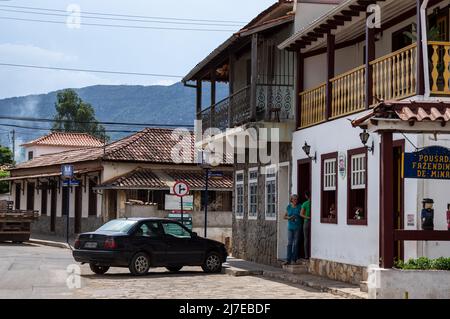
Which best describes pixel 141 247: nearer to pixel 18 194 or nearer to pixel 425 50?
pixel 425 50

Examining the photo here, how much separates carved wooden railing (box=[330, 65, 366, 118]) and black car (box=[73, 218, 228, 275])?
4799 millimetres

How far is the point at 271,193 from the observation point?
23531 mm

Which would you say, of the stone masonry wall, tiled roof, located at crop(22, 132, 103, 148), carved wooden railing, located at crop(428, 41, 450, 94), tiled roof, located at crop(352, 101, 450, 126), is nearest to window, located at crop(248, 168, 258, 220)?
the stone masonry wall

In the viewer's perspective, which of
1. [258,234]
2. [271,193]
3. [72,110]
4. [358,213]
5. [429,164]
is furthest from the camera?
[72,110]

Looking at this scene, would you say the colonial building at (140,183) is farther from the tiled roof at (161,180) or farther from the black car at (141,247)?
the black car at (141,247)

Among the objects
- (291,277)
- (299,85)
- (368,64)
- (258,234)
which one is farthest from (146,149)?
(368,64)

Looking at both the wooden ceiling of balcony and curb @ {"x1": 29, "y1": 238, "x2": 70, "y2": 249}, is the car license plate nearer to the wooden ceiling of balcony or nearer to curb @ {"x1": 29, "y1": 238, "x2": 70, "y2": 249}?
the wooden ceiling of balcony

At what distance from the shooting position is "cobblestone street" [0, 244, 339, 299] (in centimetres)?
1559

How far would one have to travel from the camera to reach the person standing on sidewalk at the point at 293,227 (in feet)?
67.7

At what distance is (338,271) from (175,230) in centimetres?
441

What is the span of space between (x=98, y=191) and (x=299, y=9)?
18.7 m

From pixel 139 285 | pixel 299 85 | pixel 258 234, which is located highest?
pixel 299 85

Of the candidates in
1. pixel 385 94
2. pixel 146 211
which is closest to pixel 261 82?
pixel 385 94

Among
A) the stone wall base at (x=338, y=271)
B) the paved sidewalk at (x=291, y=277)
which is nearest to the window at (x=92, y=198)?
the paved sidewalk at (x=291, y=277)
